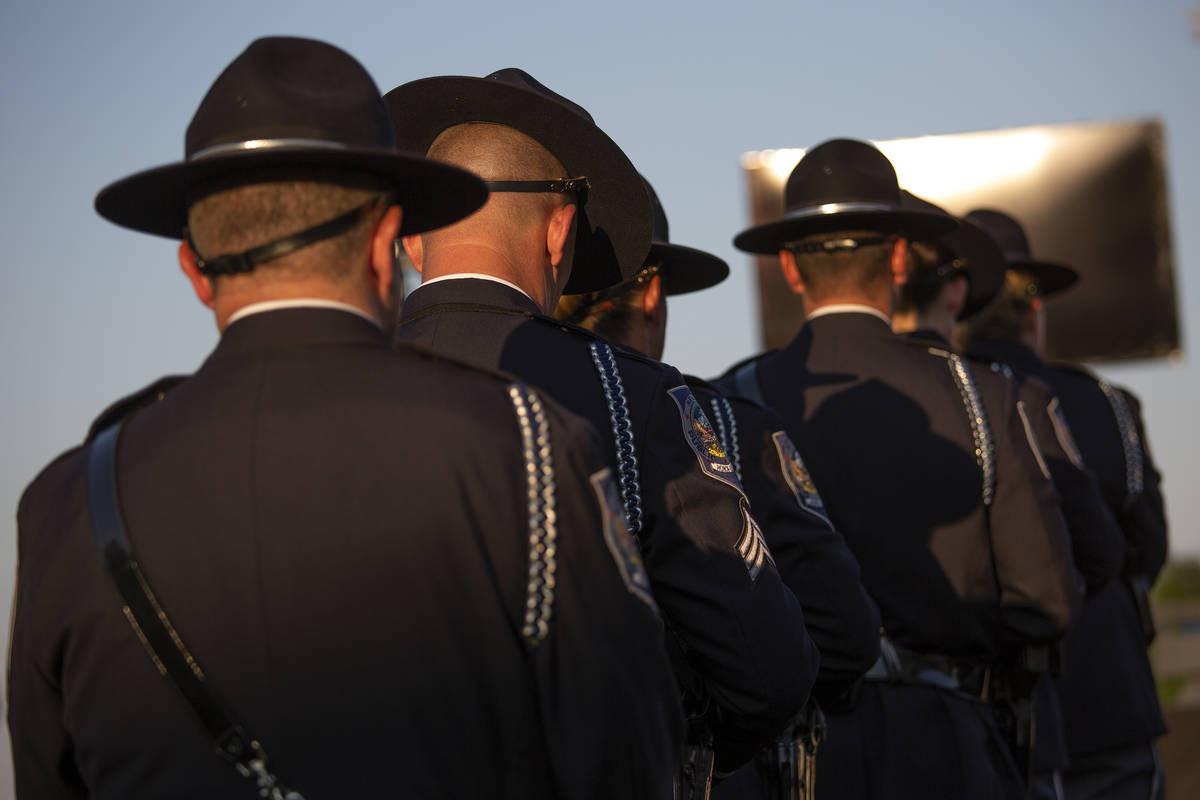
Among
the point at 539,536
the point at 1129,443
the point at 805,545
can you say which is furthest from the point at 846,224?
the point at 539,536

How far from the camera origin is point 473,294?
2559 millimetres

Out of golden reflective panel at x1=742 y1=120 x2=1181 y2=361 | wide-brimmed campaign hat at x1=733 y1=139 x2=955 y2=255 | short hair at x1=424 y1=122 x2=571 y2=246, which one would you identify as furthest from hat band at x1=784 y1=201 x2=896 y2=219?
golden reflective panel at x1=742 y1=120 x2=1181 y2=361

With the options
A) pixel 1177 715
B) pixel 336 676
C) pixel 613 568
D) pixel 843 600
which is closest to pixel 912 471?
pixel 843 600

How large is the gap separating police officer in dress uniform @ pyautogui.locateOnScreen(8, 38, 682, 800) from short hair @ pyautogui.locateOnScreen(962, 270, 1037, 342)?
13.3 ft

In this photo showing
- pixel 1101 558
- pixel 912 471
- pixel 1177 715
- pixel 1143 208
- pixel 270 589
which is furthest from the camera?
pixel 1177 715

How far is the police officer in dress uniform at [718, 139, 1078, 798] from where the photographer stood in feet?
12.0

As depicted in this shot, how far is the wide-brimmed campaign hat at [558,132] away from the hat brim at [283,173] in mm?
657

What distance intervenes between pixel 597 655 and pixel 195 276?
28.6 inches

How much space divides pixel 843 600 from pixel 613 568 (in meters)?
1.33

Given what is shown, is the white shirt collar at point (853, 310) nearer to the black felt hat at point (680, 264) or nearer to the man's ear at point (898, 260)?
the man's ear at point (898, 260)

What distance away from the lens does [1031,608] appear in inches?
151

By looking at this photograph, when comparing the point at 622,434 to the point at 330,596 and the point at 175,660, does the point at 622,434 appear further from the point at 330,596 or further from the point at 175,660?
the point at 175,660

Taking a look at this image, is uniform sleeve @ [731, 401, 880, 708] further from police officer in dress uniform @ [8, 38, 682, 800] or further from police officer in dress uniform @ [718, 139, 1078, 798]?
police officer in dress uniform @ [8, 38, 682, 800]

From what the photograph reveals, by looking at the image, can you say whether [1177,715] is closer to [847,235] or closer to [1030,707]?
[1030,707]
